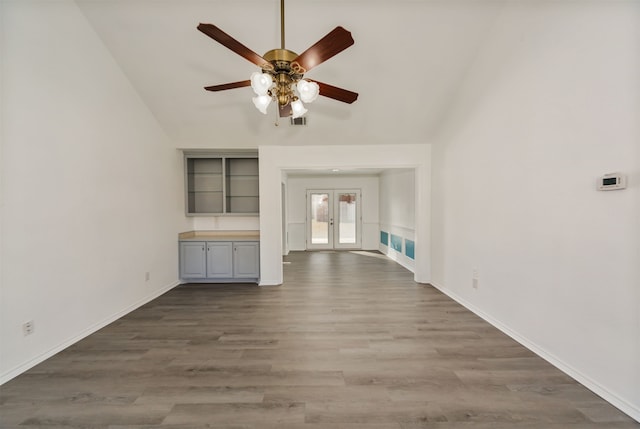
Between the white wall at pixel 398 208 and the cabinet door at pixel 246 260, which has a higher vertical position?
the white wall at pixel 398 208

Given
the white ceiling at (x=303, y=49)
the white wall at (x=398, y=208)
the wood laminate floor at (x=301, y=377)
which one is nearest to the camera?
the wood laminate floor at (x=301, y=377)

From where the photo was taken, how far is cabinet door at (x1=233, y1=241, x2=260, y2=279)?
15.5ft

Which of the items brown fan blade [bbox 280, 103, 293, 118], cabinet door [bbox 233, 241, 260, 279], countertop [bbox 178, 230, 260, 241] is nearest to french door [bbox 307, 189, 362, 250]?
countertop [bbox 178, 230, 260, 241]

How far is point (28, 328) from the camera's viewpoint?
227 centimetres

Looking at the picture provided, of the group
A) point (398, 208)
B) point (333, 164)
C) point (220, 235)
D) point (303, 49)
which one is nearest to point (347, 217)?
point (398, 208)

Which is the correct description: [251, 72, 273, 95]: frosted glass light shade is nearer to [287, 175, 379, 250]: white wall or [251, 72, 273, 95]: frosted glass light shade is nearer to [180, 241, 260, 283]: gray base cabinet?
[180, 241, 260, 283]: gray base cabinet

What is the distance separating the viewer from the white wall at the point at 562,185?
178 centimetres

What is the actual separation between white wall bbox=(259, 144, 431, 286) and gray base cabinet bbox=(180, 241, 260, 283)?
1.02 feet

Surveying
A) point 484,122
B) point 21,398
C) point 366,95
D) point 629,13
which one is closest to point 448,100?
point 484,122

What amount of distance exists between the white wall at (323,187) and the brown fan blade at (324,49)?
637 centimetres

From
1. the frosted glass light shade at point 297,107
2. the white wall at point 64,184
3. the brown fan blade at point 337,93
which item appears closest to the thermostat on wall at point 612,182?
the brown fan blade at point 337,93

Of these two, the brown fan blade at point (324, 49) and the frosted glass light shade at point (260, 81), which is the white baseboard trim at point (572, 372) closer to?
the brown fan blade at point (324, 49)

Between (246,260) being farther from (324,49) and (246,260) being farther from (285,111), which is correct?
(324,49)

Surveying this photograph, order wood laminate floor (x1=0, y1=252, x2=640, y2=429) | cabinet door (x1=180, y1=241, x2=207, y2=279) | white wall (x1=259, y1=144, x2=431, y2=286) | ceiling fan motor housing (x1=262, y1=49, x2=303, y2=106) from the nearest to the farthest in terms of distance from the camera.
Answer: wood laminate floor (x1=0, y1=252, x2=640, y2=429)
ceiling fan motor housing (x1=262, y1=49, x2=303, y2=106)
white wall (x1=259, y1=144, x2=431, y2=286)
cabinet door (x1=180, y1=241, x2=207, y2=279)
